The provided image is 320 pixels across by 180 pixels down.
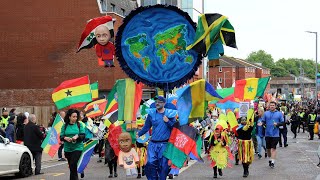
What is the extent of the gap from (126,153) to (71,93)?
2.87 metres

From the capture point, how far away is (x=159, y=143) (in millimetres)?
10156

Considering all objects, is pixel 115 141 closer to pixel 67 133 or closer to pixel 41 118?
pixel 67 133

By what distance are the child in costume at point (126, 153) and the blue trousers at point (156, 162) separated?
0.60 m

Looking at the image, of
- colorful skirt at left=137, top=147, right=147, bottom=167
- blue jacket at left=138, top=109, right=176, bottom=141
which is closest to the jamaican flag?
blue jacket at left=138, top=109, right=176, bottom=141

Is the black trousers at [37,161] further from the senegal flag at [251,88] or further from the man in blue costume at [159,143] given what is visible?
the man in blue costume at [159,143]

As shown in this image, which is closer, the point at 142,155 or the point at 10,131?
the point at 142,155

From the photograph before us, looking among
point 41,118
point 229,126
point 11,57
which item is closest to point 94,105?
point 229,126

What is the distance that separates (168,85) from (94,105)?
230 inches

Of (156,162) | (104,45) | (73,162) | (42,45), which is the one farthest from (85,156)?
(42,45)

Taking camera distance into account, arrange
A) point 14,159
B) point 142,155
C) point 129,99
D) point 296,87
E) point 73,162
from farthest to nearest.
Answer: point 296,87, point 14,159, point 142,155, point 73,162, point 129,99

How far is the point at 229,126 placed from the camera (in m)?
16.7

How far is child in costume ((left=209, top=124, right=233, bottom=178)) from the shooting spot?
47.4 ft

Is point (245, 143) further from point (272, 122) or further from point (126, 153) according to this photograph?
point (126, 153)

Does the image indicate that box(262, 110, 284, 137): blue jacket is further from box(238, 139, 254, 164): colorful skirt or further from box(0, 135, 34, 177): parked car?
box(0, 135, 34, 177): parked car
